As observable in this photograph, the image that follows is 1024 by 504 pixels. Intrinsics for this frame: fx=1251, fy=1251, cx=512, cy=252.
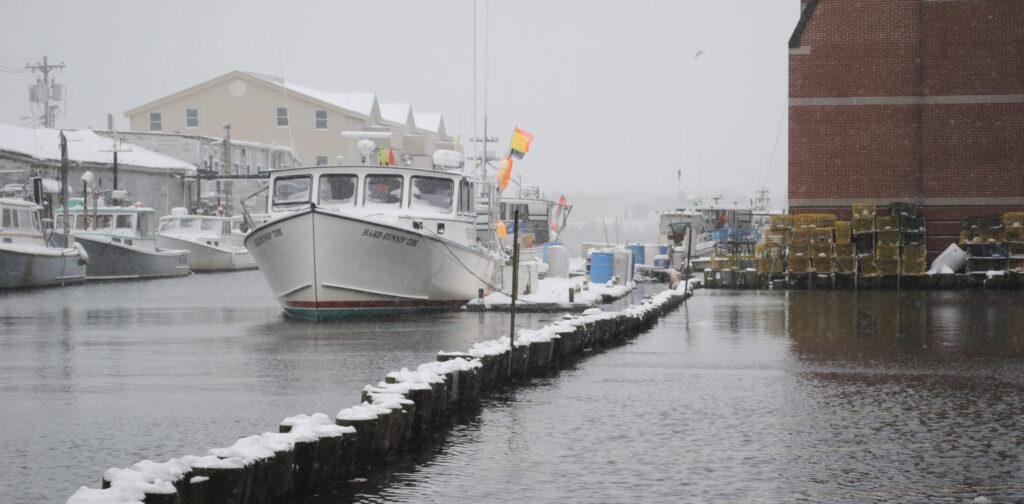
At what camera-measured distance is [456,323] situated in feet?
82.7

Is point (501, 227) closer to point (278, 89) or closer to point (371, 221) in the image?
point (371, 221)

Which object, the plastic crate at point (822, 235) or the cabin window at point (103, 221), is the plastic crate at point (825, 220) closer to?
the plastic crate at point (822, 235)

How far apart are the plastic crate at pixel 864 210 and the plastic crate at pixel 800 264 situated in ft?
6.02

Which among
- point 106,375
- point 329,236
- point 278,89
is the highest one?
point 278,89

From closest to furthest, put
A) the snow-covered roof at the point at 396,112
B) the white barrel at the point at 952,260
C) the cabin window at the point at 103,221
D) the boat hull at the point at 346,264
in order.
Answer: the boat hull at the point at 346,264, the white barrel at the point at 952,260, the cabin window at the point at 103,221, the snow-covered roof at the point at 396,112

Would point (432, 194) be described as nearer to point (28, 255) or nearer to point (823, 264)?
point (823, 264)

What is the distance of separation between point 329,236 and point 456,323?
311 centimetres

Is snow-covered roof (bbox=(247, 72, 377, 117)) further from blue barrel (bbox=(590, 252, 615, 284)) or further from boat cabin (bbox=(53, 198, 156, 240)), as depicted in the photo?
blue barrel (bbox=(590, 252, 615, 284))

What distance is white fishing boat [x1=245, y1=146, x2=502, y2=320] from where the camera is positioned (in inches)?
1002

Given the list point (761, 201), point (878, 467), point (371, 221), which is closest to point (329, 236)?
point (371, 221)

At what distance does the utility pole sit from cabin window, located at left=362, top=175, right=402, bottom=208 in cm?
4835

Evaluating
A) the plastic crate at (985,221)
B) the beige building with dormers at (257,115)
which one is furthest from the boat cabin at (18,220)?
the beige building with dormers at (257,115)

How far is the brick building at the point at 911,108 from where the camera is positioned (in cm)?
3531

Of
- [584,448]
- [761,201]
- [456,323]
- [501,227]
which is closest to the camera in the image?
[584,448]
